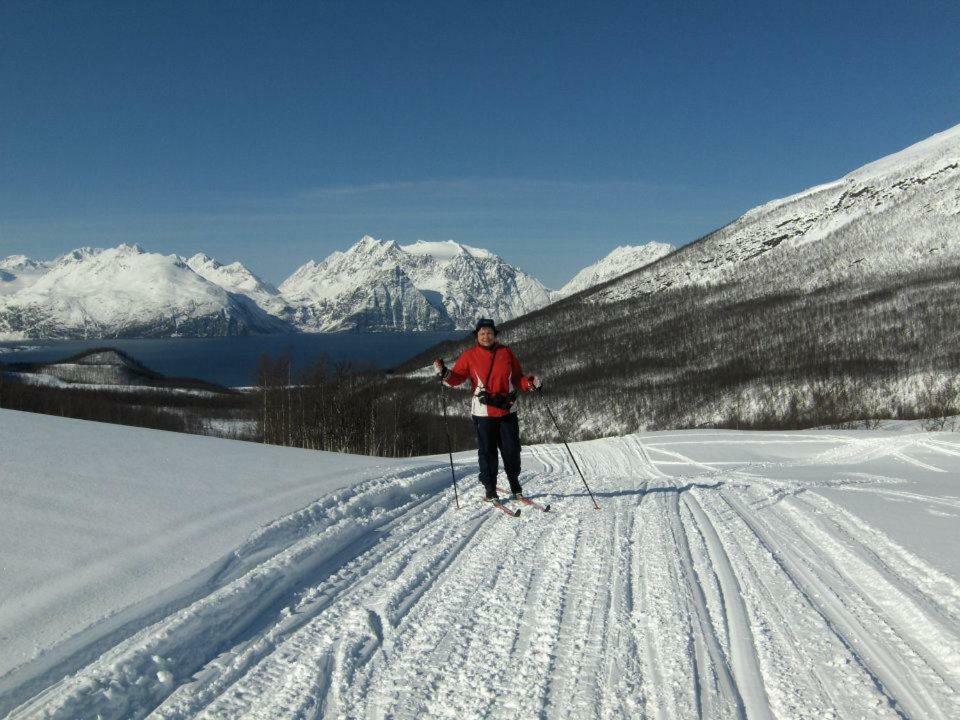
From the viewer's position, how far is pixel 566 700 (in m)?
3.70

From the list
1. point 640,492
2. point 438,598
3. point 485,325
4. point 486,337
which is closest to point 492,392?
point 486,337

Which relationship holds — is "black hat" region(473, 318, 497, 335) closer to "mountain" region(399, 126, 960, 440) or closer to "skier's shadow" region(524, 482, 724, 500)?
"skier's shadow" region(524, 482, 724, 500)

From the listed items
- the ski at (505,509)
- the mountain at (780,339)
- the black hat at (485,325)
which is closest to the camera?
the ski at (505,509)

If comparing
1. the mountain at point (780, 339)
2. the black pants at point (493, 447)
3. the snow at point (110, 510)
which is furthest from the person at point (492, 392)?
the mountain at point (780, 339)

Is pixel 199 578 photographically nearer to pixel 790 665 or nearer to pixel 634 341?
pixel 790 665

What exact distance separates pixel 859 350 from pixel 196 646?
131 m

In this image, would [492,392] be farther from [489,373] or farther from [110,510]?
[110,510]

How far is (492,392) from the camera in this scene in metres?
8.58

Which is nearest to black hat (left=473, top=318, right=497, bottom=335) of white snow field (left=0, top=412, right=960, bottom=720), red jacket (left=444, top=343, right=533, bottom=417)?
red jacket (left=444, top=343, right=533, bottom=417)

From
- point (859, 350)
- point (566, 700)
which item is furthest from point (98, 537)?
point (859, 350)

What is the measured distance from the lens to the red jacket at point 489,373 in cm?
858

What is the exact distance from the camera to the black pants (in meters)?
8.72

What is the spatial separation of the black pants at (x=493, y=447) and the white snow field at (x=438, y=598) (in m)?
0.63

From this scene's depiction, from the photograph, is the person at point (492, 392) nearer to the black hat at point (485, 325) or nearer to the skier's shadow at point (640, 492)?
the black hat at point (485, 325)
